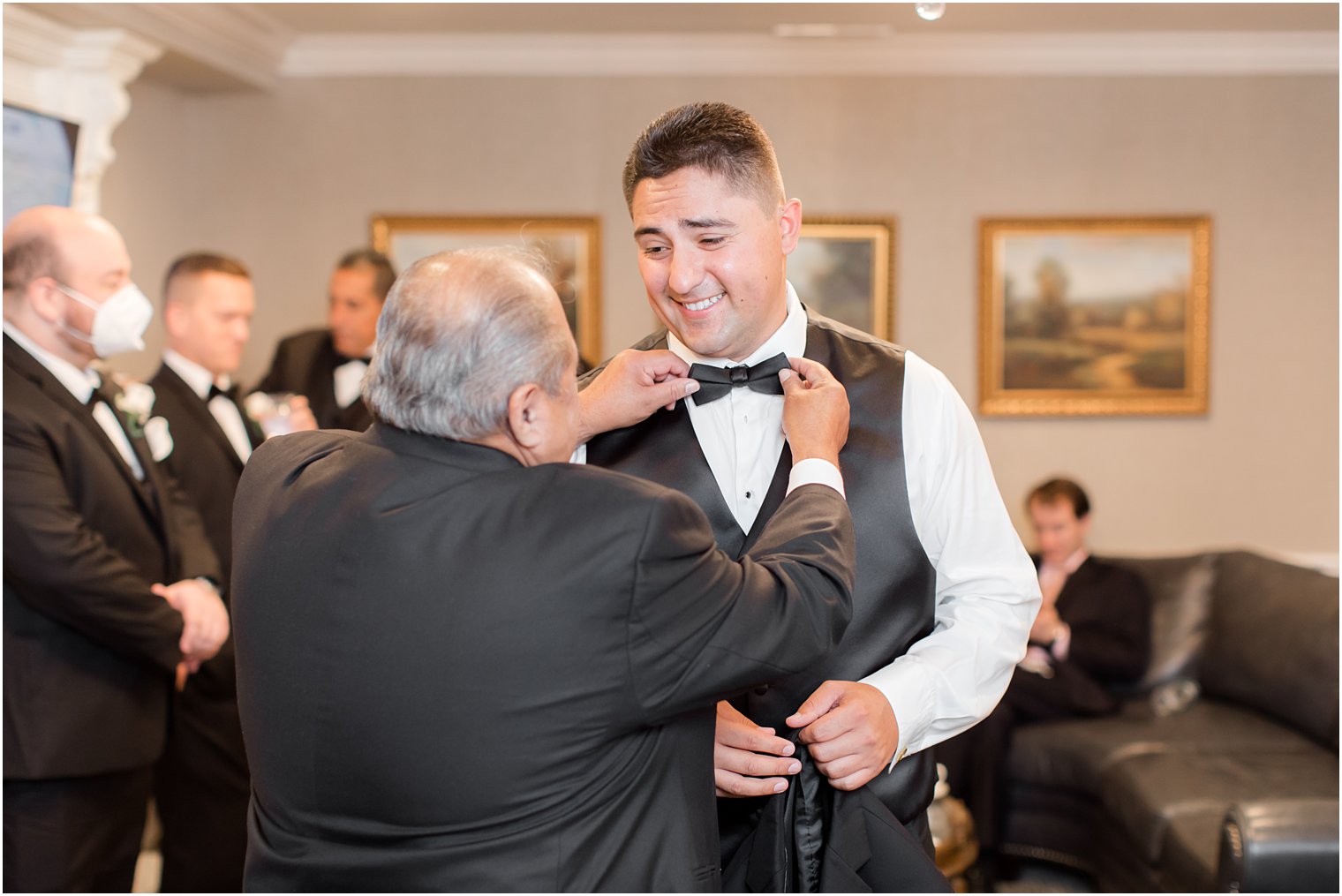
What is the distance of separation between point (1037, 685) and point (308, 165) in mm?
3827

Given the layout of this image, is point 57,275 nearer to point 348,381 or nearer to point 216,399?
point 216,399

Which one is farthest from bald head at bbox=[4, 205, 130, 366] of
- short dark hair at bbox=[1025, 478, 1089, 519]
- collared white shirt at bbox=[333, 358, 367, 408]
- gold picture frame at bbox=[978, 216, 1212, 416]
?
gold picture frame at bbox=[978, 216, 1212, 416]

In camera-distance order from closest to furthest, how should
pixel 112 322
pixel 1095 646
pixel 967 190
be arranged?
pixel 112 322
pixel 1095 646
pixel 967 190

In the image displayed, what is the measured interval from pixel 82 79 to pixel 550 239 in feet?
6.56

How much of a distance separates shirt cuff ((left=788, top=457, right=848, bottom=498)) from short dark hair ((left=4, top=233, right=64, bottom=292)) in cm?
213

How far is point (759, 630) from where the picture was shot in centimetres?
138

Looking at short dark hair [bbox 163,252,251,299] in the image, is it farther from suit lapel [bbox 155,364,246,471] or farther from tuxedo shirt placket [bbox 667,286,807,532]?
tuxedo shirt placket [bbox 667,286,807,532]

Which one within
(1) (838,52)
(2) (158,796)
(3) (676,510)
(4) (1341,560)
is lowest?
(2) (158,796)

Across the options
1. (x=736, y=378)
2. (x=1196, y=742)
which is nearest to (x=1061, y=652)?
(x=1196, y=742)

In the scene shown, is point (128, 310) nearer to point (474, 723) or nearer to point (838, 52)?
point (474, 723)

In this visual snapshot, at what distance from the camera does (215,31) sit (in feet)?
15.6

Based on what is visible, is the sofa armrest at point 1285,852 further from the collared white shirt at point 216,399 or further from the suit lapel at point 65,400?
the collared white shirt at point 216,399

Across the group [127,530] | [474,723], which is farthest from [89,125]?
[474,723]

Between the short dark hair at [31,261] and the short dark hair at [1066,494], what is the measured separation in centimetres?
363
